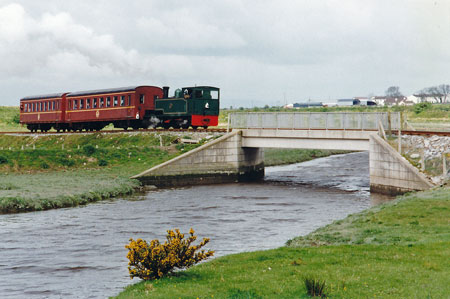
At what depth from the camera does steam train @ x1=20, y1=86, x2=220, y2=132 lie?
171 feet

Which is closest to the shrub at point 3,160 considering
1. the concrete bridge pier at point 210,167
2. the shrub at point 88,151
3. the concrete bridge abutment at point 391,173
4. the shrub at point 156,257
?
the shrub at point 88,151

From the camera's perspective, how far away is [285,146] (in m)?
44.7

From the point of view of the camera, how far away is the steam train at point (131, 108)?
2056 inches

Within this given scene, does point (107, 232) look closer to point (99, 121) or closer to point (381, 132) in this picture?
point (381, 132)

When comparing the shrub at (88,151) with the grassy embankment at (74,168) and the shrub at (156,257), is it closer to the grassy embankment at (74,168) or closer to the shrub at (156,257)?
the grassy embankment at (74,168)

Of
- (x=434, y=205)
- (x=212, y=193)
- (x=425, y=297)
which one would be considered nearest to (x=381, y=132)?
(x=212, y=193)

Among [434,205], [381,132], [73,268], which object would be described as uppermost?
[381,132]

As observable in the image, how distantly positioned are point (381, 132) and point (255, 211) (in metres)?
13.5

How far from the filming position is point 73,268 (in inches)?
712

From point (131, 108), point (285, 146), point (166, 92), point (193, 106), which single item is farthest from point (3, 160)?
point (285, 146)

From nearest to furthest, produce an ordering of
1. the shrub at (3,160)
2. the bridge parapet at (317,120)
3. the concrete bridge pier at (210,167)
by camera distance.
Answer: the bridge parapet at (317,120) < the shrub at (3,160) < the concrete bridge pier at (210,167)

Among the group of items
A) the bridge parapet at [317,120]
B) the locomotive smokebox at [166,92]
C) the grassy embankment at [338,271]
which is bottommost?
the grassy embankment at [338,271]

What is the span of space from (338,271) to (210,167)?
3222cm

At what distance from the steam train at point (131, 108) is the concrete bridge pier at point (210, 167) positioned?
252 inches
